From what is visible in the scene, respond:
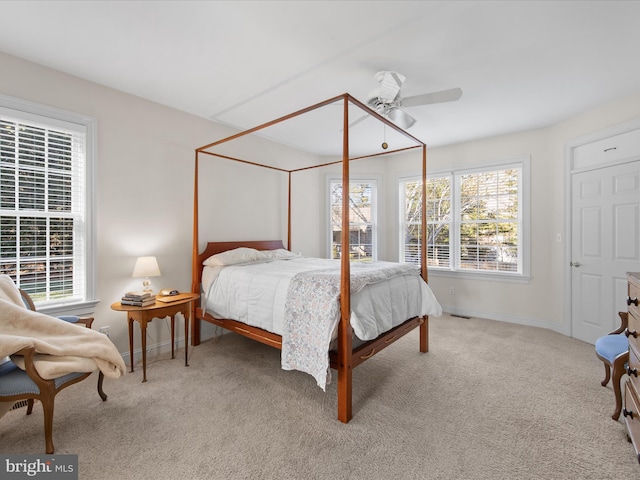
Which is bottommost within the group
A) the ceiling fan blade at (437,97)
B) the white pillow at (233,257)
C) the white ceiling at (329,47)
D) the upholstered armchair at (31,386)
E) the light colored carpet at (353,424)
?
the light colored carpet at (353,424)

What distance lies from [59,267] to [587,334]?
570cm

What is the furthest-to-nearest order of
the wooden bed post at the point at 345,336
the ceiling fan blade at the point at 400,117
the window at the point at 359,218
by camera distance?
the window at the point at 359,218
the ceiling fan blade at the point at 400,117
the wooden bed post at the point at 345,336

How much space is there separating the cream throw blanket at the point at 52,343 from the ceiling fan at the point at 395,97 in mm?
2893

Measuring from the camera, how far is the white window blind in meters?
2.50

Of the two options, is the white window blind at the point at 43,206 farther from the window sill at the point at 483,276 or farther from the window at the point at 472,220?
the window sill at the point at 483,276

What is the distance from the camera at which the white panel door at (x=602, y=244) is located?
3238mm

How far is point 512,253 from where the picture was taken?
4461 millimetres

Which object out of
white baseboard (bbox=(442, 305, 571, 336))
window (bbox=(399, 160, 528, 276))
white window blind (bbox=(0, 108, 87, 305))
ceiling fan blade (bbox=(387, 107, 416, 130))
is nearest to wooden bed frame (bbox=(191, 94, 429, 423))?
ceiling fan blade (bbox=(387, 107, 416, 130))

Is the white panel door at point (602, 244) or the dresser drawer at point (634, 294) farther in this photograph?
the white panel door at point (602, 244)

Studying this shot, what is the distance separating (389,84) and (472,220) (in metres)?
2.99

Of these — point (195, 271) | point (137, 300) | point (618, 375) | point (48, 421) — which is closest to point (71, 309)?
point (137, 300)

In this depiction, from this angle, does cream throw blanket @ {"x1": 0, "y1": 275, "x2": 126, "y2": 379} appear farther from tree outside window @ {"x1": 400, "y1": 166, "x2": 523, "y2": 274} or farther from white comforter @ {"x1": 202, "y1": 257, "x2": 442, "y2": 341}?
tree outside window @ {"x1": 400, "y1": 166, "x2": 523, "y2": 274}

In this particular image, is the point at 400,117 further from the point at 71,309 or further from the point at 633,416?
the point at 71,309

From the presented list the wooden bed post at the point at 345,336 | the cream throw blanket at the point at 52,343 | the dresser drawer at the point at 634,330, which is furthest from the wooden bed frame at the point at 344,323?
the dresser drawer at the point at 634,330
